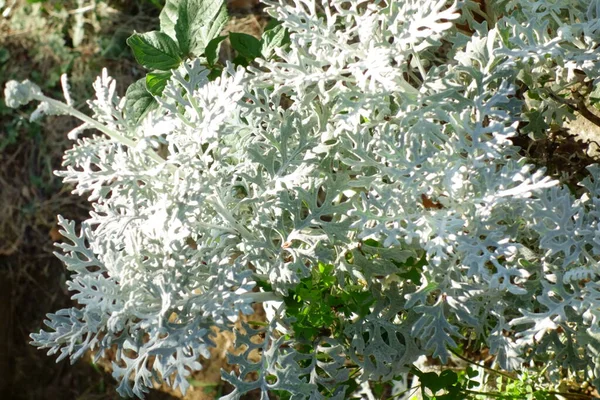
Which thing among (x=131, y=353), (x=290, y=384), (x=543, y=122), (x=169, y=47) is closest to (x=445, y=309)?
(x=290, y=384)

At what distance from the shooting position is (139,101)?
4.01 feet

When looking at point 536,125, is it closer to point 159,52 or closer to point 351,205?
point 351,205

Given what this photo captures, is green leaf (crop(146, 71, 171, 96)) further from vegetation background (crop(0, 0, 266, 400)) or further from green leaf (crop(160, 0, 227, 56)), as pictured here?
vegetation background (crop(0, 0, 266, 400))

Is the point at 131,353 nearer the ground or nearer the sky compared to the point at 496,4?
nearer the ground

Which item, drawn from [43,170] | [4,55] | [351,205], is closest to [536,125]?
[351,205]

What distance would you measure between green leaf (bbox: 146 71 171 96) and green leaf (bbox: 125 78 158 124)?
0.26ft

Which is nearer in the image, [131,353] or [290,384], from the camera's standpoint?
[290,384]

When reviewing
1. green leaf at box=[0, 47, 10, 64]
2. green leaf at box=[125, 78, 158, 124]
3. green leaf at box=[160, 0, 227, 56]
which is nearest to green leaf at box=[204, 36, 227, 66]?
green leaf at box=[160, 0, 227, 56]

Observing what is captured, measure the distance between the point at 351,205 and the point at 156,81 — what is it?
39 cm

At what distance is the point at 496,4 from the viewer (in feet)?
3.55

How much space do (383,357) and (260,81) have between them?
0.43m

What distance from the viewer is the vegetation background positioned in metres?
2.31

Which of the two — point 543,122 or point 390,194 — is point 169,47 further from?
point 543,122

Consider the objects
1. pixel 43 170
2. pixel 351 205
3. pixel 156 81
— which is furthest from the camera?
pixel 43 170
